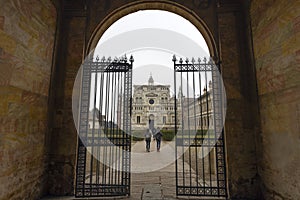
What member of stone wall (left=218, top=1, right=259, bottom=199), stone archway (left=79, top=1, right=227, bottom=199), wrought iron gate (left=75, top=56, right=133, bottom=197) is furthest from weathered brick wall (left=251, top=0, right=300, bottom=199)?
wrought iron gate (left=75, top=56, right=133, bottom=197)

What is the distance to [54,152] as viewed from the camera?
423 cm

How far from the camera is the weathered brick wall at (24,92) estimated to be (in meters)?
2.95

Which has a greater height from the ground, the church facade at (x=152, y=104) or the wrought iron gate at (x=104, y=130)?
the church facade at (x=152, y=104)

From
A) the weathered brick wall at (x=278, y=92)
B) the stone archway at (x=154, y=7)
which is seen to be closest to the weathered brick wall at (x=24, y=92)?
the stone archway at (x=154, y=7)

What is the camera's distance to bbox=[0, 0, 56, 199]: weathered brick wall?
295 centimetres

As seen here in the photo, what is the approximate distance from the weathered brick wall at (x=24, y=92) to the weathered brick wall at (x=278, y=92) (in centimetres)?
499

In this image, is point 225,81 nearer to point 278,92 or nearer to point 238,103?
point 238,103

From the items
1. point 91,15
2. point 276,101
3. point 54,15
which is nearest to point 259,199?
point 276,101

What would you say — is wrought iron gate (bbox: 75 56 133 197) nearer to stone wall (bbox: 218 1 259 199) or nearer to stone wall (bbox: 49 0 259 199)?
stone wall (bbox: 49 0 259 199)

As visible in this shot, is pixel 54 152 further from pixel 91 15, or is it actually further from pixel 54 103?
pixel 91 15

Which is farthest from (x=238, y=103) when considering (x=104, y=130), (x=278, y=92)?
(x=104, y=130)

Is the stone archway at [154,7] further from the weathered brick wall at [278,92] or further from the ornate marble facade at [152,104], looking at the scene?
the ornate marble facade at [152,104]

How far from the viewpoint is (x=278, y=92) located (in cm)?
350

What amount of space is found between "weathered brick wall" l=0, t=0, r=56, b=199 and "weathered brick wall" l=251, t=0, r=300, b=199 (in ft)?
16.4
